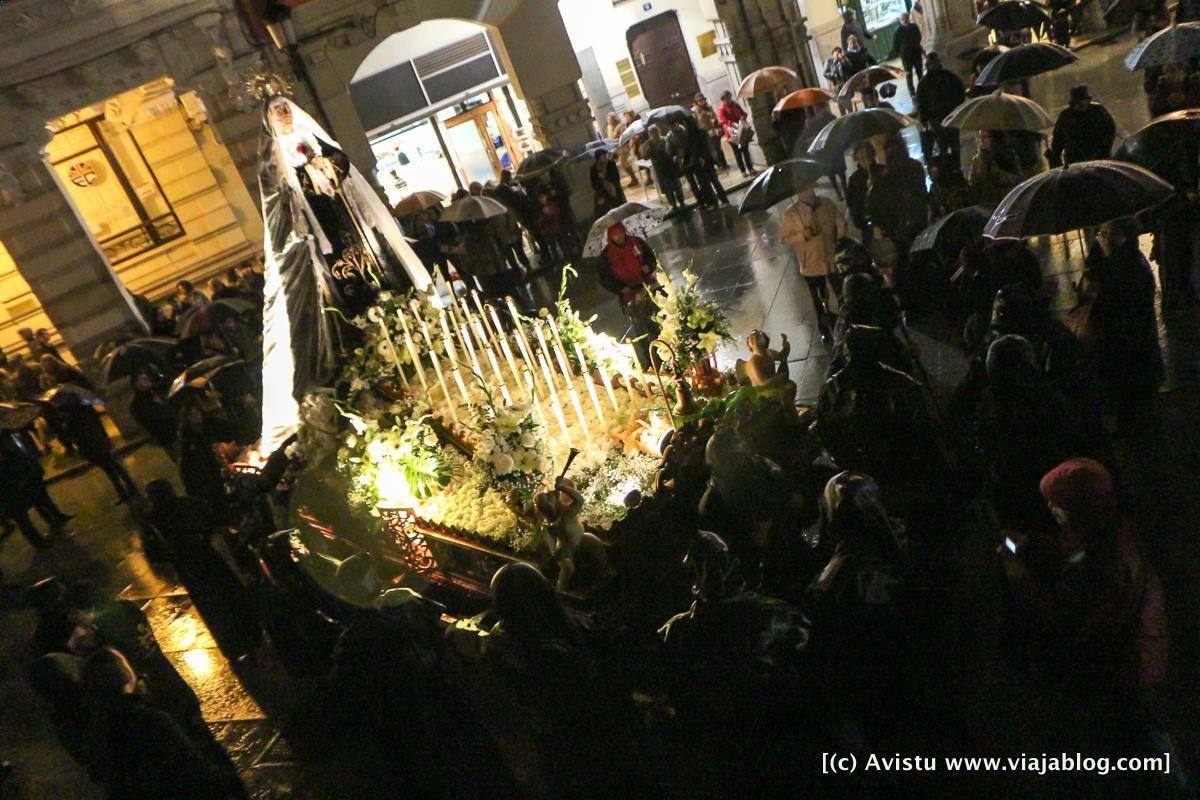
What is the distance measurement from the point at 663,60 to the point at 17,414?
734 inches

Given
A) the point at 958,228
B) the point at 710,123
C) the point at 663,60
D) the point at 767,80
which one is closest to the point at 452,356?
the point at 958,228

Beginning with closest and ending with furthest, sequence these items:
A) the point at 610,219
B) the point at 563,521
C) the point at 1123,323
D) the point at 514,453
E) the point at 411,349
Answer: the point at 563,521 < the point at 1123,323 < the point at 514,453 < the point at 411,349 < the point at 610,219

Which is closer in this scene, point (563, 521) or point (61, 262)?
point (563, 521)

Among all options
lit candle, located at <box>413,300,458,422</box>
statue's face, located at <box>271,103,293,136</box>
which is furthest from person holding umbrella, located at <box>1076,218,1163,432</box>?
statue's face, located at <box>271,103,293,136</box>

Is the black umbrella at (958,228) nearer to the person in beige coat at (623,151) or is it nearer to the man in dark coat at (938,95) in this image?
the man in dark coat at (938,95)

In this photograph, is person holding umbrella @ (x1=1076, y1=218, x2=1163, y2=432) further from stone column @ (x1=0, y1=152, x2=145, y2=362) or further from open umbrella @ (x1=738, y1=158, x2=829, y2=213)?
stone column @ (x1=0, y1=152, x2=145, y2=362)

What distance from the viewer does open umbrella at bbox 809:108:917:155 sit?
383 inches

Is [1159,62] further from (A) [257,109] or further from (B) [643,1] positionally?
(B) [643,1]

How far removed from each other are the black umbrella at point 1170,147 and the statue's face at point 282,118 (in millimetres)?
7320

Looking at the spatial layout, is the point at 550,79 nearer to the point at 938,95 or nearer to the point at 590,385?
the point at 938,95

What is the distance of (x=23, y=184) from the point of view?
14.6 meters

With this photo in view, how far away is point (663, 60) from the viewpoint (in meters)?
24.3

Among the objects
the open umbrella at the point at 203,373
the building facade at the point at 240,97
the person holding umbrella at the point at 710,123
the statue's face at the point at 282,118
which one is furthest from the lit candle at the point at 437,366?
the person holding umbrella at the point at 710,123

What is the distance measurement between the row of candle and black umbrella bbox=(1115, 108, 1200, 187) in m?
4.49
